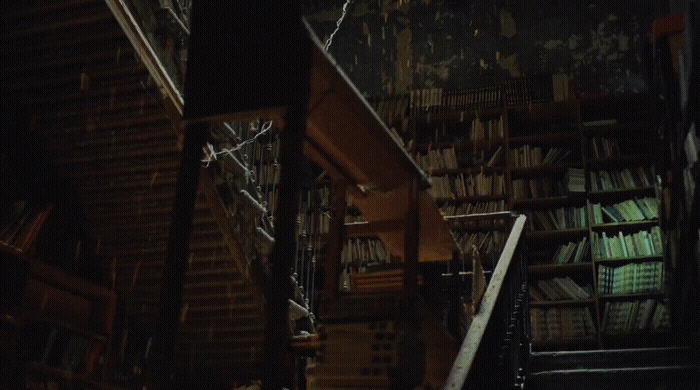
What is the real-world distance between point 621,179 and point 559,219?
68 cm

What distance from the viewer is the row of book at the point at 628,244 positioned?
6672mm

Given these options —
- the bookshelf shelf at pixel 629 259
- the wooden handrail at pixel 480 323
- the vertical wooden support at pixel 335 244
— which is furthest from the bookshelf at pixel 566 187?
the vertical wooden support at pixel 335 244

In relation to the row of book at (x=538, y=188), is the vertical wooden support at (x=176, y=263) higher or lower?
lower

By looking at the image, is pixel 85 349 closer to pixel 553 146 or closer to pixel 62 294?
pixel 62 294

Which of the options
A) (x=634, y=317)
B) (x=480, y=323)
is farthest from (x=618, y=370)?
(x=634, y=317)

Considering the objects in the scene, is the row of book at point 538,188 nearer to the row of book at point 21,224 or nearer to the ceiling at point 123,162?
the ceiling at point 123,162

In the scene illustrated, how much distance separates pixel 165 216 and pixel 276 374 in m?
3.13

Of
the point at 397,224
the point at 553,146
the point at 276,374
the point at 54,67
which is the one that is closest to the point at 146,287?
the point at 54,67

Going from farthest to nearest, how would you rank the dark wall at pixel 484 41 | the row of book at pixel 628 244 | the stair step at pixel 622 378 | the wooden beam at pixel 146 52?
the dark wall at pixel 484 41, the row of book at pixel 628 244, the wooden beam at pixel 146 52, the stair step at pixel 622 378

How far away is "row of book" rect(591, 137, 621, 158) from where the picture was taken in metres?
7.22

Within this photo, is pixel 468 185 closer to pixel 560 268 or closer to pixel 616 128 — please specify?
pixel 560 268

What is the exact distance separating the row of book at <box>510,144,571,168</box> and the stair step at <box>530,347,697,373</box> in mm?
3109

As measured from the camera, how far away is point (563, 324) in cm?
675

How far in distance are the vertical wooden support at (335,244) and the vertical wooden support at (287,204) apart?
1176mm
